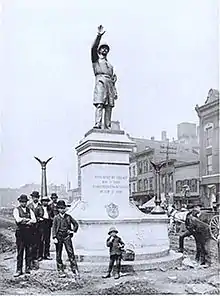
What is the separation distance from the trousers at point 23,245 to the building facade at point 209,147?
1216mm

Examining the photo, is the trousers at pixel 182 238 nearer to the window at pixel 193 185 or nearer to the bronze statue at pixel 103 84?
the window at pixel 193 185

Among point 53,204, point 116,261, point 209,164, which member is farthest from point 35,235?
point 209,164

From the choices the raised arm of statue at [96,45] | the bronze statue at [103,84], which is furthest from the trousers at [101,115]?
the raised arm of statue at [96,45]

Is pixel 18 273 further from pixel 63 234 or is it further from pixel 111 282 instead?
pixel 111 282

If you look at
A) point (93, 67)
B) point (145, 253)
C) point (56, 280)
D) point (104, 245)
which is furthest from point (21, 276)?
point (93, 67)

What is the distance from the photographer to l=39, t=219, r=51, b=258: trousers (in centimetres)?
310

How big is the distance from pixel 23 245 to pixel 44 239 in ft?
0.77

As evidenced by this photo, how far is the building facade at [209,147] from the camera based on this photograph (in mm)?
3068

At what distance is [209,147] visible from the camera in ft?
10.5

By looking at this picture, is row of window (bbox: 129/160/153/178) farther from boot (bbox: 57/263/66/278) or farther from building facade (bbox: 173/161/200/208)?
boot (bbox: 57/263/66/278)

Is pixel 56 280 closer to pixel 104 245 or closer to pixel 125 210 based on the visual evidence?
pixel 104 245

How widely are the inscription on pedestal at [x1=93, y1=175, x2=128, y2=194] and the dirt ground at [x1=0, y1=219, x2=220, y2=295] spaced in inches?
27.7

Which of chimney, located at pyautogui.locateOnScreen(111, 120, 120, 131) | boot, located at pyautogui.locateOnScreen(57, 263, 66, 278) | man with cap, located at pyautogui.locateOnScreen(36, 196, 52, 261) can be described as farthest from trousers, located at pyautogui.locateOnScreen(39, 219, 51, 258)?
chimney, located at pyautogui.locateOnScreen(111, 120, 120, 131)

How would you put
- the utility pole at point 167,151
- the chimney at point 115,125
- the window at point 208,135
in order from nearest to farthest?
the window at point 208,135, the chimney at point 115,125, the utility pole at point 167,151
